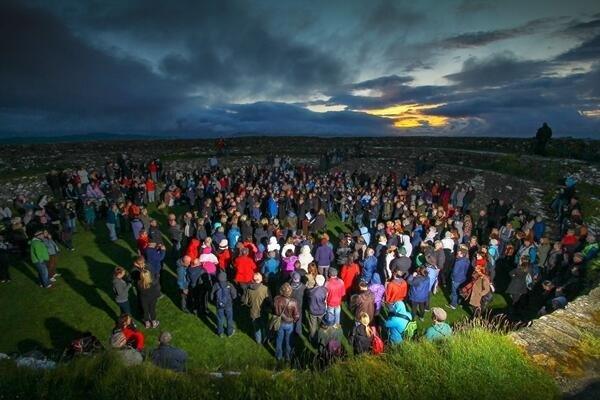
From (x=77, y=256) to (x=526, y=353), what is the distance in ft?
45.6

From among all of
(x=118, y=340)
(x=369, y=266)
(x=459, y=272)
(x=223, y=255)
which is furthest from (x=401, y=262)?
(x=118, y=340)

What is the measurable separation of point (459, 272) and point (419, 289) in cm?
169

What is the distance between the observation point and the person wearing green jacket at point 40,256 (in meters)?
9.64

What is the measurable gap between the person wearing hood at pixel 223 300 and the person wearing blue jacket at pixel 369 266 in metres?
3.65

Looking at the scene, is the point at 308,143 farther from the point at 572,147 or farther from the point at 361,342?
the point at 361,342

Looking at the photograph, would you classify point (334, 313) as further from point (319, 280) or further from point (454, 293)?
point (454, 293)

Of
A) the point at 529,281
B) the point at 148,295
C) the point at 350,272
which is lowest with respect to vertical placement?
the point at 529,281

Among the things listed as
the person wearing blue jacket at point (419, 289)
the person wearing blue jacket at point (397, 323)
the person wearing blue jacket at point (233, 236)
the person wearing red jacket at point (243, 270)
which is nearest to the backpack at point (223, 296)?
the person wearing red jacket at point (243, 270)

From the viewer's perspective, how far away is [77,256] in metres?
12.6

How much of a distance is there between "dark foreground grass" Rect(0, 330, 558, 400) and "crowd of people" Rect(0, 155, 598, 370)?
0.73 m

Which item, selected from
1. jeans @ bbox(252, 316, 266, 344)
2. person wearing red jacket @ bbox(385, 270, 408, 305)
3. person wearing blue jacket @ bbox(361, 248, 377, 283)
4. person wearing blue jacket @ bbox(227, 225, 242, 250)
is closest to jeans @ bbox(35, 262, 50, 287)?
person wearing blue jacket @ bbox(227, 225, 242, 250)

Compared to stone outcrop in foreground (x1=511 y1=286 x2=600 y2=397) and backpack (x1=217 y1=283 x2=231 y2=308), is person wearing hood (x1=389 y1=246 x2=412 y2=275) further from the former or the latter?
backpack (x1=217 y1=283 x2=231 y2=308)

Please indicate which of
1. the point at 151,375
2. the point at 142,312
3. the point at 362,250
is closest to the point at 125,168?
the point at 142,312

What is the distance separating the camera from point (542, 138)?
23.0 meters
